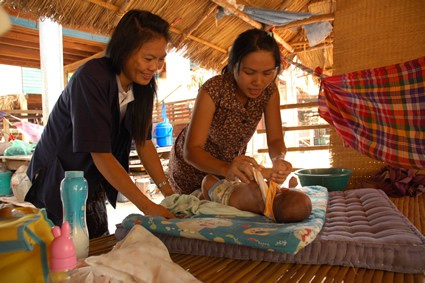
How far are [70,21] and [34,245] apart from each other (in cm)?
288

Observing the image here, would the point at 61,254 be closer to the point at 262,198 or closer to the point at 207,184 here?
the point at 262,198

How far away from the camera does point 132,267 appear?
30.7 inches

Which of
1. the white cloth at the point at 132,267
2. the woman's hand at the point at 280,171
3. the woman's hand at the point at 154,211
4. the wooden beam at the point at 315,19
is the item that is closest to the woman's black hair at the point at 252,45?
the woman's hand at the point at 280,171

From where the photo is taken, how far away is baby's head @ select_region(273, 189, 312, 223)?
136cm

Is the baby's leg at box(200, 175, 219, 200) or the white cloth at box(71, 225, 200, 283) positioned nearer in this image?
the white cloth at box(71, 225, 200, 283)

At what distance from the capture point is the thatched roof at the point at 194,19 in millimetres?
2914

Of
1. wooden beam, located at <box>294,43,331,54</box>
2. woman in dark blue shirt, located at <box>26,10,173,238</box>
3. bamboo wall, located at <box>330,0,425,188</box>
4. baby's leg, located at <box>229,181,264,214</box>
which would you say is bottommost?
baby's leg, located at <box>229,181,264,214</box>

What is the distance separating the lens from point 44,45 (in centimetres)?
460

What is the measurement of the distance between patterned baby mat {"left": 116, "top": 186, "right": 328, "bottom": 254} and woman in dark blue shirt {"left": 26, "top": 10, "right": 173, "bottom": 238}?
4.7 inches

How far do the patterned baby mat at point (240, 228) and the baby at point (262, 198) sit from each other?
2.1 inches

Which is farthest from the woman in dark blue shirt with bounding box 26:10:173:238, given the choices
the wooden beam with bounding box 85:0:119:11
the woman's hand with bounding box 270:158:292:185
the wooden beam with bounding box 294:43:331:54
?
the wooden beam with bounding box 294:43:331:54

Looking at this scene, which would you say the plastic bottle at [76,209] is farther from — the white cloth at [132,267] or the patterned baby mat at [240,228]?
the patterned baby mat at [240,228]

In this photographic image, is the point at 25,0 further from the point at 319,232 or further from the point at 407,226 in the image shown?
the point at 407,226

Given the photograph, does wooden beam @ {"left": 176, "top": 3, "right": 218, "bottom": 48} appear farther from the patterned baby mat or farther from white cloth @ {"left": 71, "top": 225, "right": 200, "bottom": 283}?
white cloth @ {"left": 71, "top": 225, "right": 200, "bottom": 283}
